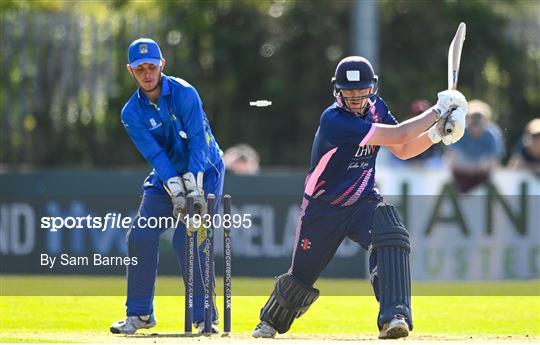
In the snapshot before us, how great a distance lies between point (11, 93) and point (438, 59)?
23.2 feet

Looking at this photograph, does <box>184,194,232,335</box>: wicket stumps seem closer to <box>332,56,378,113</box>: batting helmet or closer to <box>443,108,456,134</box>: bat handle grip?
<box>332,56,378,113</box>: batting helmet

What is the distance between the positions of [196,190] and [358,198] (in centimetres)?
121

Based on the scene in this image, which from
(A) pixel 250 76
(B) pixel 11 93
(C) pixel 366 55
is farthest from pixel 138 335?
(A) pixel 250 76

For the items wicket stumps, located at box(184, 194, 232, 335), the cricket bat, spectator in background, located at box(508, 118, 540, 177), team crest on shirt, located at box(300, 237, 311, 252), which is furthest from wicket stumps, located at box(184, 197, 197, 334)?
spectator in background, located at box(508, 118, 540, 177)

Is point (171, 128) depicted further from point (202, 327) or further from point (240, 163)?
point (240, 163)

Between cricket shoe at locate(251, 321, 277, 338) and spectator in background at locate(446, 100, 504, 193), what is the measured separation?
285 inches

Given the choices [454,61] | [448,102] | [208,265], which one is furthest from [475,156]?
[448,102]

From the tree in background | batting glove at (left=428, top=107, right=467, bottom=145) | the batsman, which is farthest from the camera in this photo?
the tree in background

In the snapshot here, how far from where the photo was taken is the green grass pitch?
10.8 metres

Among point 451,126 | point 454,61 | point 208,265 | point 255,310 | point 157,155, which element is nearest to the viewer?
point 451,126

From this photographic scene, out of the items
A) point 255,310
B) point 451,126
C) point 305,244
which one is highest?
point 451,126

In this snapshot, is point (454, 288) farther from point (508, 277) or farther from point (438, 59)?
point (438, 59)

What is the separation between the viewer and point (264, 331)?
10.1 meters

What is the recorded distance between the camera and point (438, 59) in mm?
23516
